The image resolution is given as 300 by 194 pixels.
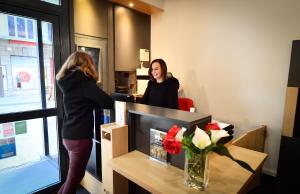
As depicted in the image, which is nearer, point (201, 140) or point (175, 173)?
point (201, 140)

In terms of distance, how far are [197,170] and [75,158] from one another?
45.0 inches

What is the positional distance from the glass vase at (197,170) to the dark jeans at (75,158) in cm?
101

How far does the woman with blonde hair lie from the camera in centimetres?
153

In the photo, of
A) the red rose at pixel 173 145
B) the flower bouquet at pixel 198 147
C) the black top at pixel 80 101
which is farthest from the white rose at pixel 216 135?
A: the black top at pixel 80 101

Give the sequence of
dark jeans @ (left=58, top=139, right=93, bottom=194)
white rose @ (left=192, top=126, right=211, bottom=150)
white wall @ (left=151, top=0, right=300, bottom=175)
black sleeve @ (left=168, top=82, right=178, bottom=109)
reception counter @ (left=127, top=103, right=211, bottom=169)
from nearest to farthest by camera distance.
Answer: white rose @ (left=192, top=126, right=211, bottom=150) → reception counter @ (left=127, top=103, right=211, bottom=169) → dark jeans @ (left=58, top=139, right=93, bottom=194) → black sleeve @ (left=168, top=82, right=178, bottom=109) → white wall @ (left=151, top=0, right=300, bottom=175)

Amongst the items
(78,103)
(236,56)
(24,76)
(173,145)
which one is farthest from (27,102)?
(236,56)

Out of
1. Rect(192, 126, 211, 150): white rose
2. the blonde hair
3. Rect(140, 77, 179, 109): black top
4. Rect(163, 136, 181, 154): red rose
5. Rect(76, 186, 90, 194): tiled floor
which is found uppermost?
the blonde hair

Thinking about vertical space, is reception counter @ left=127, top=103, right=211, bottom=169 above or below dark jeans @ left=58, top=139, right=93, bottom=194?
above

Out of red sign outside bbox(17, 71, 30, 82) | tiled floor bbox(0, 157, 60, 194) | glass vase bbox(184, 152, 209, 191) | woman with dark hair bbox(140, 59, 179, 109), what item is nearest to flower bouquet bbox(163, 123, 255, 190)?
glass vase bbox(184, 152, 209, 191)

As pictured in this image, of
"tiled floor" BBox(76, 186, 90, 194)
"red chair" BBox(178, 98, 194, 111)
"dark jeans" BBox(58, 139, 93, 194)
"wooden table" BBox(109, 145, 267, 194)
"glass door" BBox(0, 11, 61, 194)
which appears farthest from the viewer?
"red chair" BBox(178, 98, 194, 111)

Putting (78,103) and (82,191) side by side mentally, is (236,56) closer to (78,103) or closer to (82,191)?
(78,103)

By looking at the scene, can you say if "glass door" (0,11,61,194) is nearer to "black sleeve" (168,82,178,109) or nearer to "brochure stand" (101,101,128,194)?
Result: "brochure stand" (101,101,128,194)

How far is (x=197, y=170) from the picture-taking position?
1.00m

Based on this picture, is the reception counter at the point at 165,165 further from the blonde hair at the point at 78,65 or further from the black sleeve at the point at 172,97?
the black sleeve at the point at 172,97
